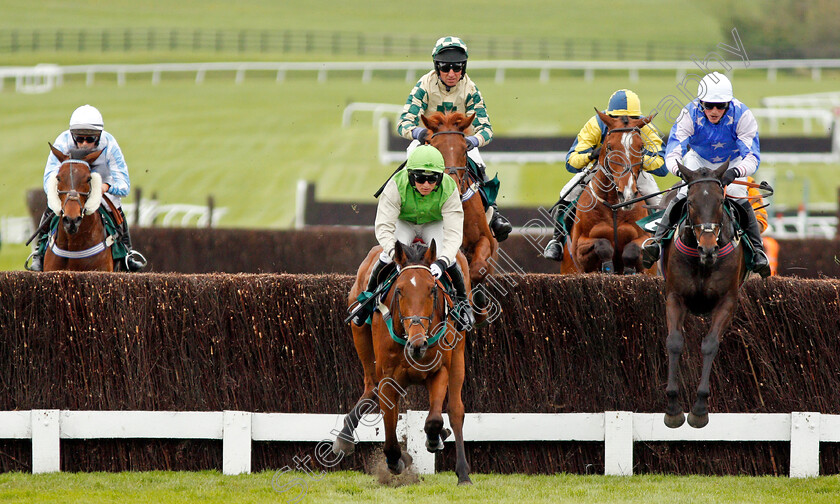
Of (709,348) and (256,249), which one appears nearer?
(709,348)

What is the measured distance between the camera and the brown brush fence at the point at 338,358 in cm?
783

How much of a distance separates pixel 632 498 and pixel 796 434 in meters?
1.48

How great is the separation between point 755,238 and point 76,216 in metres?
5.23

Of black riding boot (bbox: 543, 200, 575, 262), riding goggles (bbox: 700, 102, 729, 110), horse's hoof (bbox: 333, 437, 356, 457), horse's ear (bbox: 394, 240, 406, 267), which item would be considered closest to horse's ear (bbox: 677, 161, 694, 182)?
riding goggles (bbox: 700, 102, 729, 110)

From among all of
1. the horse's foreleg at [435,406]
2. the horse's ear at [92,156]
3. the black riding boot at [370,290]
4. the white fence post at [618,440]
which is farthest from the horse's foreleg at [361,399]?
the horse's ear at [92,156]

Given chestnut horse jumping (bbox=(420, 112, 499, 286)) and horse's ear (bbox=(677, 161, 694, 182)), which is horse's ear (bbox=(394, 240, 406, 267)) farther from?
horse's ear (bbox=(677, 161, 694, 182))

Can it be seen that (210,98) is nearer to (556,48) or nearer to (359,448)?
(556,48)

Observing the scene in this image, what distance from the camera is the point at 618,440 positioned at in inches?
308

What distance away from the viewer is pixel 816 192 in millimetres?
29766

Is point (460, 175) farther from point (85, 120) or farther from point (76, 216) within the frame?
point (85, 120)

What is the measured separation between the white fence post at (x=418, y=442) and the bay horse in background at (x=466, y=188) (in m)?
0.82

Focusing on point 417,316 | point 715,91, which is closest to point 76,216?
point 417,316

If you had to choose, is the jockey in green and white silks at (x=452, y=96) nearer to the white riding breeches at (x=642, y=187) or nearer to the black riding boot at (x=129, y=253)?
the white riding breeches at (x=642, y=187)

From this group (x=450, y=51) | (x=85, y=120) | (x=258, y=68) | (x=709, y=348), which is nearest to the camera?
(x=709, y=348)
